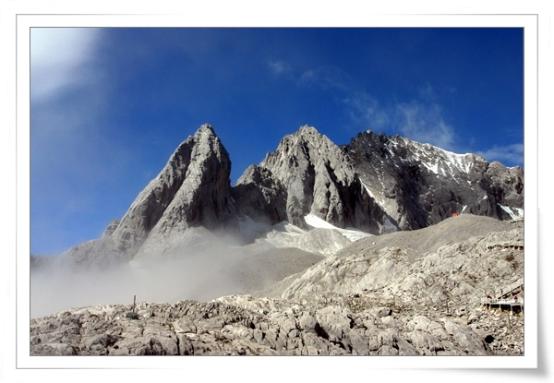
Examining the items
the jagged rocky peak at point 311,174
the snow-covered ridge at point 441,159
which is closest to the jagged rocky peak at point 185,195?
the jagged rocky peak at point 311,174

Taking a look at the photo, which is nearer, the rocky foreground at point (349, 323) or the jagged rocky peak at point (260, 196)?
the rocky foreground at point (349, 323)

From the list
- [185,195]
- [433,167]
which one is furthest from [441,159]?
[185,195]

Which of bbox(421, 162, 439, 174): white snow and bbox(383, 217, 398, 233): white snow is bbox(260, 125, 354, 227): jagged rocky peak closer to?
bbox(383, 217, 398, 233): white snow

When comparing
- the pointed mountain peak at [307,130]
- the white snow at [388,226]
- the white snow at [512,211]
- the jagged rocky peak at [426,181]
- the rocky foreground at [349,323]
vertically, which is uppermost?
the pointed mountain peak at [307,130]

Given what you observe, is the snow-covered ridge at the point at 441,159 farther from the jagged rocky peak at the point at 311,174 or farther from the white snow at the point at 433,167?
the jagged rocky peak at the point at 311,174

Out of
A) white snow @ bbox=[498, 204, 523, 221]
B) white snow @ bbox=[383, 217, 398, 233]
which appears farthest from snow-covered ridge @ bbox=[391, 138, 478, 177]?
white snow @ bbox=[383, 217, 398, 233]

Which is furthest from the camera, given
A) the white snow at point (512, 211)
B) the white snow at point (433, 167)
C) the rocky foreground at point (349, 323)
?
the white snow at point (433, 167)
